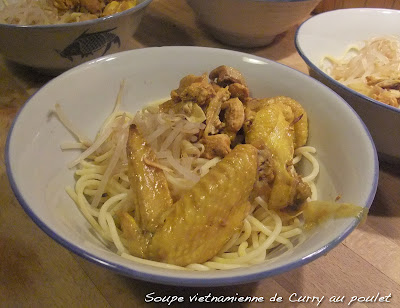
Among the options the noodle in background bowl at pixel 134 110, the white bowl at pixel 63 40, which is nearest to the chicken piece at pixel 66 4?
the white bowl at pixel 63 40

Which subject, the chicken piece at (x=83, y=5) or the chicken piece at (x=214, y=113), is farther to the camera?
the chicken piece at (x=83, y=5)

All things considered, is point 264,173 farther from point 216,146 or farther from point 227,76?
point 227,76

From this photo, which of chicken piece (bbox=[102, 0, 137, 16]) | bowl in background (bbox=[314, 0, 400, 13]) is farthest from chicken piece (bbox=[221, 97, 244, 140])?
bowl in background (bbox=[314, 0, 400, 13])

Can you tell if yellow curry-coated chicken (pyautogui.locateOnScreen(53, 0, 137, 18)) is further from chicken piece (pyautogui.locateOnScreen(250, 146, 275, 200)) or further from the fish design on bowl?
chicken piece (pyautogui.locateOnScreen(250, 146, 275, 200))

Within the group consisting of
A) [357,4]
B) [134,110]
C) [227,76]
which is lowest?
[357,4]

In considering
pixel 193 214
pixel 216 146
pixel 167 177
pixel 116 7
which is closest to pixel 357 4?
pixel 116 7

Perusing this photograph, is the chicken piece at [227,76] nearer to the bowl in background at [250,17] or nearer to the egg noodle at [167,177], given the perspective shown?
the egg noodle at [167,177]

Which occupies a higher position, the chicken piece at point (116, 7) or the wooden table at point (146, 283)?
the chicken piece at point (116, 7)
